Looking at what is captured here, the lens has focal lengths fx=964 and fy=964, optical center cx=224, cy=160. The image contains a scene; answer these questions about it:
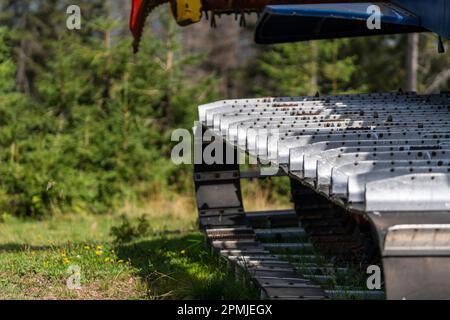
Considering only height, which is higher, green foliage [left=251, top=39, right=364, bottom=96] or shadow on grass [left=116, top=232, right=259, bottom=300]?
green foliage [left=251, top=39, right=364, bottom=96]

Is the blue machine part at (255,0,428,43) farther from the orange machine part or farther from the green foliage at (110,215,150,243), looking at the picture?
the green foliage at (110,215,150,243)

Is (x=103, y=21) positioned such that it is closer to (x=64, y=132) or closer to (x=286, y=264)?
(x=64, y=132)

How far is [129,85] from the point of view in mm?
20000

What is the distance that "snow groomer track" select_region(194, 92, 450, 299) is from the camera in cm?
449

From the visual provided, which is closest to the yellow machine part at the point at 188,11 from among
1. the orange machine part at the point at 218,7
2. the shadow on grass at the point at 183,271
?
the orange machine part at the point at 218,7

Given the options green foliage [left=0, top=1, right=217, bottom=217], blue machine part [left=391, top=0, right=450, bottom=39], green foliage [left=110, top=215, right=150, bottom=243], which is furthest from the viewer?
green foliage [left=0, top=1, right=217, bottom=217]

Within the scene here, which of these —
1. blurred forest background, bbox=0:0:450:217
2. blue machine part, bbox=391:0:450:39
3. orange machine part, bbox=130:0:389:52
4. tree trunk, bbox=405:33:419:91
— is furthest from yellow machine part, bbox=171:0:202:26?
tree trunk, bbox=405:33:419:91

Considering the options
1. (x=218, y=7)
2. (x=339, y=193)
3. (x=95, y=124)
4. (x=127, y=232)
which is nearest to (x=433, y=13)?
(x=218, y=7)

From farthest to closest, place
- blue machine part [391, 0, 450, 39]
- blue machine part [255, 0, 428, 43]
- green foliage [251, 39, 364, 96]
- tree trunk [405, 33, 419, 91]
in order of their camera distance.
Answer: tree trunk [405, 33, 419, 91], green foliage [251, 39, 364, 96], blue machine part [255, 0, 428, 43], blue machine part [391, 0, 450, 39]

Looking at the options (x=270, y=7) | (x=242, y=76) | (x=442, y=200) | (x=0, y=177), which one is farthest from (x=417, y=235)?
(x=242, y=76)

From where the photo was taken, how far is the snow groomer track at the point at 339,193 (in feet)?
14.7

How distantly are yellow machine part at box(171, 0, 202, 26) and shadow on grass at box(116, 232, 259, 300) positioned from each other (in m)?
2.42

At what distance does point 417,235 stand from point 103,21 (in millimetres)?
16614

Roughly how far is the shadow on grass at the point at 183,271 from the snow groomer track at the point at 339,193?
180 millimetres
